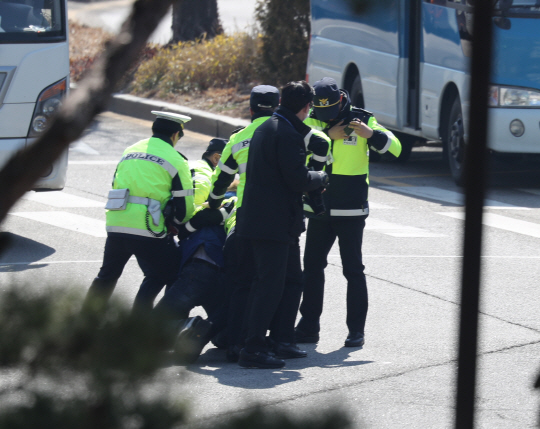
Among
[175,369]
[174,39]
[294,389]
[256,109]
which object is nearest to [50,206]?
[256,109]

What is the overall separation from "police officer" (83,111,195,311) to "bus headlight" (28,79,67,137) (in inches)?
104

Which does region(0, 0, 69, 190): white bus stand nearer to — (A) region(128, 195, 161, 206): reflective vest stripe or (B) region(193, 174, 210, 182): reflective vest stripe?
(B) region(193, 174, 210, 182): reflective vest stripe

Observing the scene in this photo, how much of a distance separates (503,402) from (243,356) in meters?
1.48

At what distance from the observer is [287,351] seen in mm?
5480

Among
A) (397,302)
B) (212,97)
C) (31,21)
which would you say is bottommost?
(397,302)

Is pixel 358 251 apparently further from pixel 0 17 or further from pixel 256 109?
pixel 0 17

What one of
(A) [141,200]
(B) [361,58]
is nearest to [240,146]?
(A) [141,200]

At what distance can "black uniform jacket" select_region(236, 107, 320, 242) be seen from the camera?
16.6 feet

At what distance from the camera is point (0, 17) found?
7.86 metres

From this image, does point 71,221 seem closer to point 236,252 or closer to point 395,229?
point 395,229

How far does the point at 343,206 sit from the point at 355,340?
84cm

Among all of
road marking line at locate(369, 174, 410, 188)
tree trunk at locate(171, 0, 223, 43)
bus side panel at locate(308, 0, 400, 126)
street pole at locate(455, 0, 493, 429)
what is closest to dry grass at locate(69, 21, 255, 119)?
tree trunk at locate(171, 0, 223, 43)

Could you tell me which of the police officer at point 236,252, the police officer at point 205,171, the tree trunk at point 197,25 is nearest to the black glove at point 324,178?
the police officer at point 236,252

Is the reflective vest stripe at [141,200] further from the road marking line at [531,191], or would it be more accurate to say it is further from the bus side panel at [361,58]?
the road marking line at [531,191]
